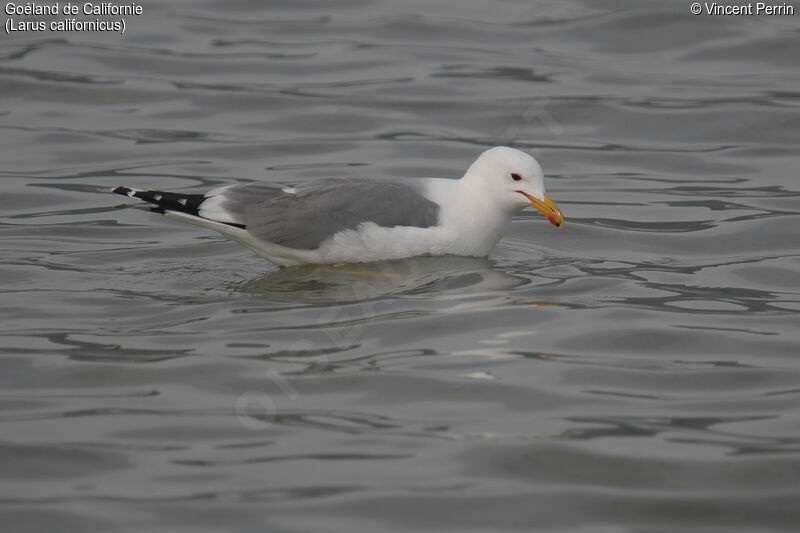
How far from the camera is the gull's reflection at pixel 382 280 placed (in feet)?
25.4

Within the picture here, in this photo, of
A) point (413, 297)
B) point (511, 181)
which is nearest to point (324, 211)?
point (413, 297)

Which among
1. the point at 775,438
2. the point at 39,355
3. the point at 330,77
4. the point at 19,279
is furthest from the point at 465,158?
the point at 775,438

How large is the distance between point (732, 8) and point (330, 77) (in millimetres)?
5133

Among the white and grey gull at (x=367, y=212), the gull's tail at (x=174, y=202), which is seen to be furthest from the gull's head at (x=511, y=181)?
the gull's tail at (x=174, y=202)

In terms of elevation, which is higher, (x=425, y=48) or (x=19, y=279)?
(x=425, y=48)

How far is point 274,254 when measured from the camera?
828cm

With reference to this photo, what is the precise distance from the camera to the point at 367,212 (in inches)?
317

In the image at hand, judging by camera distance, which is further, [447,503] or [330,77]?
[330,77]

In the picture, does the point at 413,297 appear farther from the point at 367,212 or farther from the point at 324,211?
the point at 324,211

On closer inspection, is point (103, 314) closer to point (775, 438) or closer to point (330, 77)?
point (775, 438)

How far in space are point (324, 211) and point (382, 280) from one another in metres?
0.56

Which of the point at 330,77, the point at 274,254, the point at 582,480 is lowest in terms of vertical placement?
the point at 582,480

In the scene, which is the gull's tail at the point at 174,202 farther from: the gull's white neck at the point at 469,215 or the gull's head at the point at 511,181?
the gull's head at the point at 511,181

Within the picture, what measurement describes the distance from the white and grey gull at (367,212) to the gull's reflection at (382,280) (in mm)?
58
